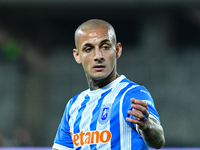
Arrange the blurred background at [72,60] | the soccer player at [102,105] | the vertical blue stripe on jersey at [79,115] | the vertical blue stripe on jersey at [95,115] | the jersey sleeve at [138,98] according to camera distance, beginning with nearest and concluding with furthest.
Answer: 1. the jersey sleeve at [138,98]
2. the soccer player at [102,105]
3. the vertical blue stripe on jersey at [95,115]
4. the vertical blue stripe on jersey at [79,115]
5. the blurred background at [72,60]

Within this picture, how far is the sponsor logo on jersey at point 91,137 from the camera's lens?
79.3 inches

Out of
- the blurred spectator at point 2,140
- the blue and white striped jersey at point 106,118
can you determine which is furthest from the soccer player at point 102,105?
the blurred spectator at point 2,140

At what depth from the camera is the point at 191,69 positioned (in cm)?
826

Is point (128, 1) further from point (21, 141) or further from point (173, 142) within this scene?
point (21, 141)

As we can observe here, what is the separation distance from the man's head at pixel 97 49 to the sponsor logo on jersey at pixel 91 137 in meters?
0.39

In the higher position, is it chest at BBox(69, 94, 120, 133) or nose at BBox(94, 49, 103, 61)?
nose at BBox(94, 49, 103, 61)

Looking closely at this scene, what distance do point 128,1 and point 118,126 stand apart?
6.75 meters

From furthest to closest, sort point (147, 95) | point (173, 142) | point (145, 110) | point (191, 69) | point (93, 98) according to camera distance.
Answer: point (191, 69)
point (173, 142)
point (93, 98)
point (147, 95)
point (145, 110)

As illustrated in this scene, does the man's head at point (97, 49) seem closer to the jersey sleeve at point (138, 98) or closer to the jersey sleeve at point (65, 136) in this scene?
the jersey sleeve at point (138, 98)

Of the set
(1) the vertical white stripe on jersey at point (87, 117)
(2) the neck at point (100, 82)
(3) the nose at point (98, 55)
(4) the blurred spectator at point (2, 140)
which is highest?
(3) the nose at point (98, 55)

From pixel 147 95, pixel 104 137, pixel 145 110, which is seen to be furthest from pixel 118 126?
pixel 145 110

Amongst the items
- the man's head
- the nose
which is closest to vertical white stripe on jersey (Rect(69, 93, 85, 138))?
the man's head

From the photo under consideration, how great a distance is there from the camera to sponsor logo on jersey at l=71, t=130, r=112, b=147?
6.61 feet

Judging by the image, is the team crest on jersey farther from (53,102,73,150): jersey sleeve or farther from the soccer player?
(53,102,73,150): jersey sleeve
